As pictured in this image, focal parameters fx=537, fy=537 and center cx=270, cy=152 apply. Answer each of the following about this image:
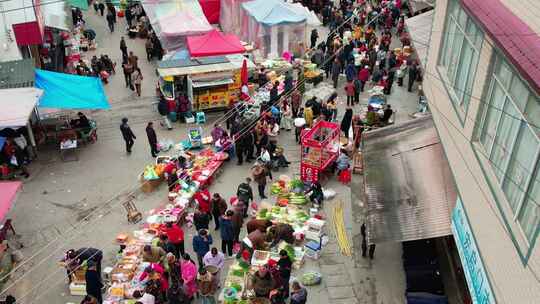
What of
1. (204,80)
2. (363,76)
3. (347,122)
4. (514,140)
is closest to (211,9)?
(204,80)

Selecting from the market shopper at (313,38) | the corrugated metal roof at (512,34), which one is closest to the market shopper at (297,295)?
the corrugated metal roof at (512,34)

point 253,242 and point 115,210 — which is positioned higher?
point 253,242

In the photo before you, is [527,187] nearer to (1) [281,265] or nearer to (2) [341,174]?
(1) [281,265]

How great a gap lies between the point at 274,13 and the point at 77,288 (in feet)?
52.1

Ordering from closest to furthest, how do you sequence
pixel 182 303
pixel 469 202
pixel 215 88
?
pixel 469 202
pixel 182 303
pixel 215 88

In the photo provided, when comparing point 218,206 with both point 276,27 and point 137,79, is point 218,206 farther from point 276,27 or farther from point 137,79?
point 276,27

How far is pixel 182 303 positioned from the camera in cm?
1090

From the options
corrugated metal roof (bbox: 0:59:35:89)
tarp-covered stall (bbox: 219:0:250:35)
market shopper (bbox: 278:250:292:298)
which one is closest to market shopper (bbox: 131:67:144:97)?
corrugated metal roof (bbox: 0:59:35:89)

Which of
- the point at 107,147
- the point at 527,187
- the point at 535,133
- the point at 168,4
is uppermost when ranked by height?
the point at 535,133

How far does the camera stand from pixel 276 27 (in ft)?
78.6

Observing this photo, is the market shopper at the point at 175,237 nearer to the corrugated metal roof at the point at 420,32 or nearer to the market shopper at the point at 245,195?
the market shopper at the point at 245,195

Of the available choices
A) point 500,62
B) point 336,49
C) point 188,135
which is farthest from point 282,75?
point 500,62

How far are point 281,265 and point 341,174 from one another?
212 inches

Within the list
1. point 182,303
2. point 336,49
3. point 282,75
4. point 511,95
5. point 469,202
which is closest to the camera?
point 511,95
